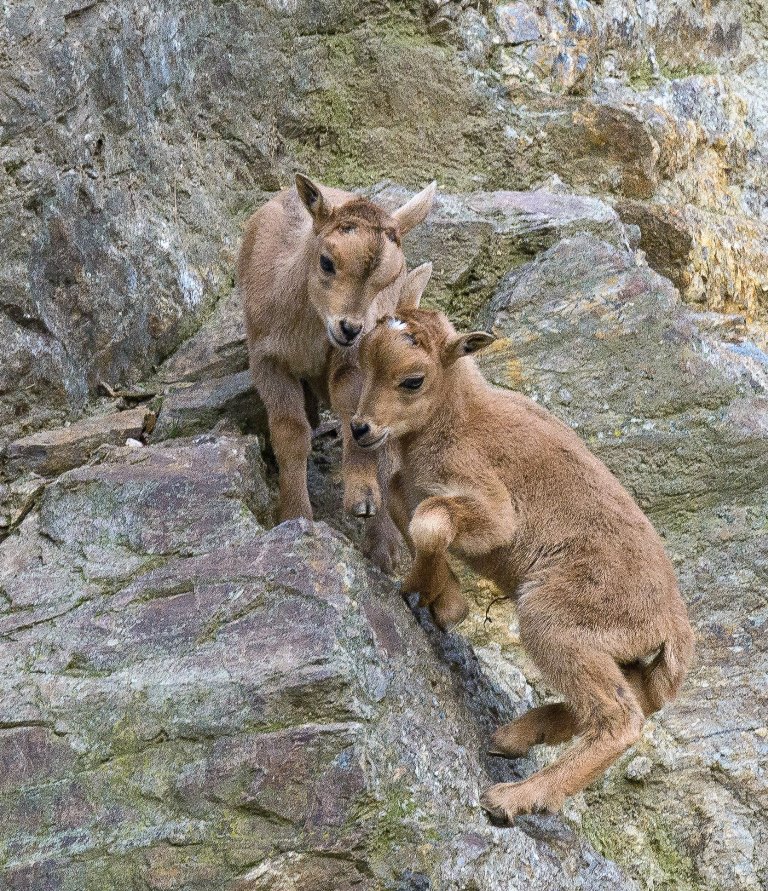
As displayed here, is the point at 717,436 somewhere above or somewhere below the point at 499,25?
below

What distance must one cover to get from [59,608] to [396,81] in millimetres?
6727

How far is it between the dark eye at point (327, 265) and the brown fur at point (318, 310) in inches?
0.7

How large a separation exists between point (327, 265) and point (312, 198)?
1.86 feet

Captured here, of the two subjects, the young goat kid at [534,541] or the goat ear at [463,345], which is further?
the goat ear at [463,345]

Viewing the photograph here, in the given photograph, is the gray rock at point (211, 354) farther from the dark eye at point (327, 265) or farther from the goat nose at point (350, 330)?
the goat nose at point (350, 330)

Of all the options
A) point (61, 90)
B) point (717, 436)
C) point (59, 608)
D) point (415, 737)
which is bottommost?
point (717, 436)

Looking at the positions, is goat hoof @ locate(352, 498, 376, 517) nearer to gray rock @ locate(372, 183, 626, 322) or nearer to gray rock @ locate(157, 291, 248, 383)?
gray rock @ locate(157, 291, 248, 383)

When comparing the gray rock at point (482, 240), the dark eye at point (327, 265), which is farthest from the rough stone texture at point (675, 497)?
the dark eye at point (327, 265)

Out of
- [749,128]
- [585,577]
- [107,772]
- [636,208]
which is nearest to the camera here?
[107,772]

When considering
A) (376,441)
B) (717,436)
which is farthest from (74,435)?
(717,436)

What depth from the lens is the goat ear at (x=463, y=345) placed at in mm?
6879

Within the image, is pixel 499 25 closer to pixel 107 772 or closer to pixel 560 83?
pixel 560 83

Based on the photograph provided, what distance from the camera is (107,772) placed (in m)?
5.73

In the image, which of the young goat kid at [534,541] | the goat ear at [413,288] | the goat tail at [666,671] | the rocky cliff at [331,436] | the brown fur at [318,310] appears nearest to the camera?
the rocky cliff at [331,436]
